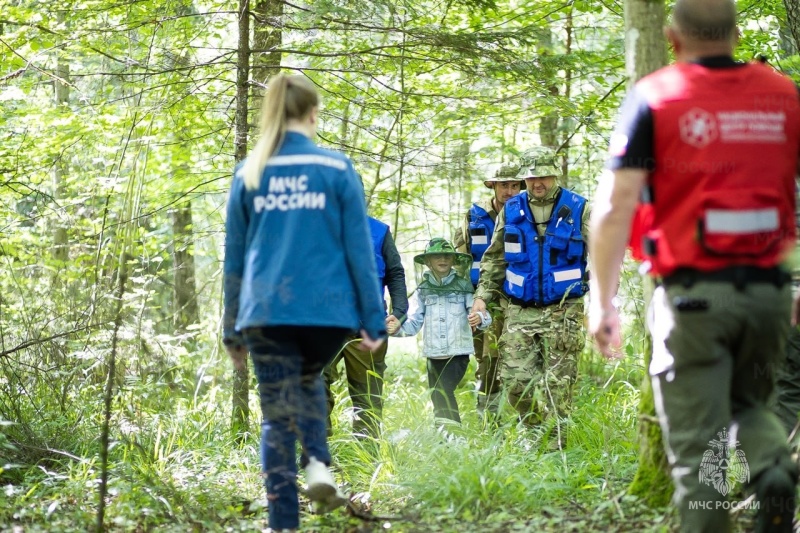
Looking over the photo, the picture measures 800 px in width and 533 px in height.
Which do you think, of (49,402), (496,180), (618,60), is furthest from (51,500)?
(618,60)

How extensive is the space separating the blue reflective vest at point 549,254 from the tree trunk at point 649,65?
2.47 m

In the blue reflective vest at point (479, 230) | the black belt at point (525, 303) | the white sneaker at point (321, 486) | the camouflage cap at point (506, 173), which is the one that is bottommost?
the white sneaker at point (321, 486)

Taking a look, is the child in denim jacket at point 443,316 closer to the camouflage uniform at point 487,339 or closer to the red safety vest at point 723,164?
the camouflage uniform at point 487,339

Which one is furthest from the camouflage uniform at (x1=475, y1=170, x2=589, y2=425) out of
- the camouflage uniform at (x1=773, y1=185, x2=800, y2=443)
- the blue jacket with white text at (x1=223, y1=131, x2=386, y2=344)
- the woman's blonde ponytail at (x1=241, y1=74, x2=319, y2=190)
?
the woman's blonde ponytail at (x1=241, y1=74, x2=319, y2=190)

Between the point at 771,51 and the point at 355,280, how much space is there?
6.20m

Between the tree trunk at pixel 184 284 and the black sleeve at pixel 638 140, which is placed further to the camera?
the tree trunk at pixel 184 284

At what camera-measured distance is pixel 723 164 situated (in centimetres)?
263

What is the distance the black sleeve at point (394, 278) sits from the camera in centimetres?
643

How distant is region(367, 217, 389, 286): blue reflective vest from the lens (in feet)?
20.9

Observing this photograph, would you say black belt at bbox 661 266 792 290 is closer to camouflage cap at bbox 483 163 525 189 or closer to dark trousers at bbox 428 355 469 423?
dark trousers at bbox 428 355 469 423

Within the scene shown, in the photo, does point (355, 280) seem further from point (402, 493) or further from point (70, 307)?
point (70, 307)

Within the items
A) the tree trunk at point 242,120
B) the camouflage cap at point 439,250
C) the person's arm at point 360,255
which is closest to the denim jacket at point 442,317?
the camouflage cap at point 439,250

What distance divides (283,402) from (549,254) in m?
3.29

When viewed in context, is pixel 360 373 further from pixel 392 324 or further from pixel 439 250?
pixel 439 250
